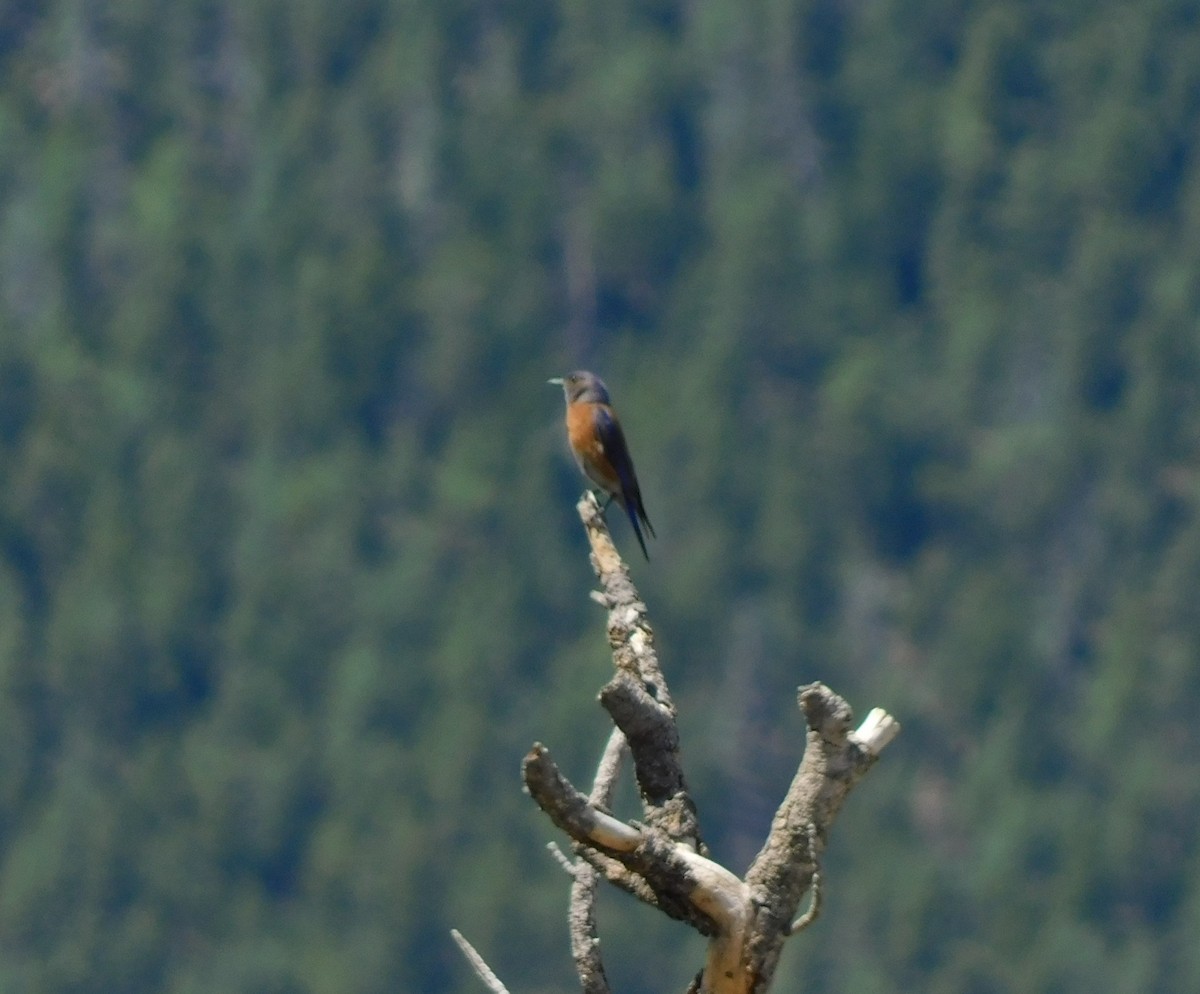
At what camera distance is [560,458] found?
10000cm

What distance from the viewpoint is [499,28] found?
106 m

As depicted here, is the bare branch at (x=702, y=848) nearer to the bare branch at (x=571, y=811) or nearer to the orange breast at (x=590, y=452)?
the bare branch at (x=571, y=811)

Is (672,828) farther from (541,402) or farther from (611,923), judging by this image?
(541,402)

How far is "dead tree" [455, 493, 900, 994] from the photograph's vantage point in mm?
7867

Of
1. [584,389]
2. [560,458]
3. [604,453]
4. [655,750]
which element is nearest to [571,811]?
[655,750]

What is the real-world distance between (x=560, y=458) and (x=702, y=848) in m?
91.7

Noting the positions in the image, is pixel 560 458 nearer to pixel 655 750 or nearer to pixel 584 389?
pixel 584 389

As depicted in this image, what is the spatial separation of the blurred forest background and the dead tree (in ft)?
262

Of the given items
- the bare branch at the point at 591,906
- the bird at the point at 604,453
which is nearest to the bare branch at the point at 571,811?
the bare branch at the point at 591,906

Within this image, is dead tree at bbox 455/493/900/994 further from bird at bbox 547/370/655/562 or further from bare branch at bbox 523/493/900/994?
bird at bbox 547/370/655/562

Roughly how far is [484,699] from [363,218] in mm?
17304

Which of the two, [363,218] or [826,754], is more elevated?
[363,218]

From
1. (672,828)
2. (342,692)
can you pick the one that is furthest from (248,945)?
(672,828)

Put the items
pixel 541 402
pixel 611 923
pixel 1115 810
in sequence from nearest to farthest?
pixel 611 923 → pixel 1115 810 → pixel 541 402
